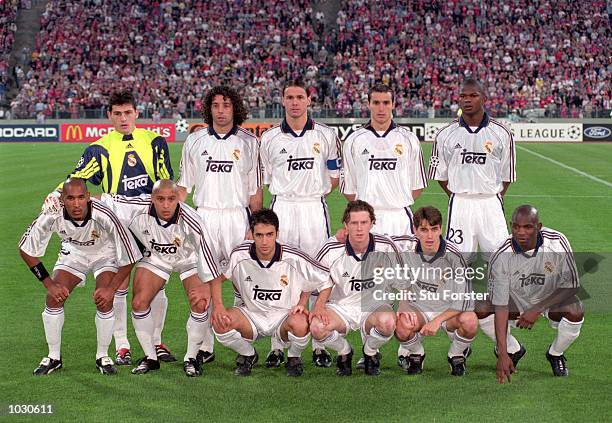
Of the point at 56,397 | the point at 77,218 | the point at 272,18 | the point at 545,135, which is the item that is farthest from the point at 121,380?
the point at 272,18

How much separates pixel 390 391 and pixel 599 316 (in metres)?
3.15

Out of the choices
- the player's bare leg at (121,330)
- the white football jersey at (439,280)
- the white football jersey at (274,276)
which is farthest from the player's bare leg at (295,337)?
the player's bare leg at (121,330)

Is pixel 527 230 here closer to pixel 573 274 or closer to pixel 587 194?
pixel 573 274

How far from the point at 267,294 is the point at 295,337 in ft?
1.44

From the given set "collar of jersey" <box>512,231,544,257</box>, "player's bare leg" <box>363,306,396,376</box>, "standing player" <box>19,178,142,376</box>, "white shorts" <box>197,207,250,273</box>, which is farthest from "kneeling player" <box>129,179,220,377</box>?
→ "collar of jersey" <box>512,231,544,257</box>

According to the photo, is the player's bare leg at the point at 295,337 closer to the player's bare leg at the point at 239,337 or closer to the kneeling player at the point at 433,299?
the player's bare leg at the point at 239,337

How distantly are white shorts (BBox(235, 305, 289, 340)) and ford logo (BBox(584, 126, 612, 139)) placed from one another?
100ft

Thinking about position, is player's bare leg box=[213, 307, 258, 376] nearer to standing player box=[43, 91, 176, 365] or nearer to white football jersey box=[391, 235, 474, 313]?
white football jersey box=[391, 235, 474, 313]

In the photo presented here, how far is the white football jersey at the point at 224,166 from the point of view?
720 centimetres

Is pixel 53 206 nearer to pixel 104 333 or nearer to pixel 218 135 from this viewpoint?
pixel 104 333

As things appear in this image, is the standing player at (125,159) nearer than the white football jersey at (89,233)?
No

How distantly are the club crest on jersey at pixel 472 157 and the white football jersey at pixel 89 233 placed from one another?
9.60 ft

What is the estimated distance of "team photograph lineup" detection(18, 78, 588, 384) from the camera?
6.32 meters

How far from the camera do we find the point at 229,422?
5297mm
